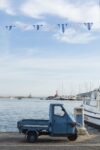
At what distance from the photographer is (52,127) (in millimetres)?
25828

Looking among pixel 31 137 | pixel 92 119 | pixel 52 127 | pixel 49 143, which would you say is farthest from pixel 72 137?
pixel 92 119

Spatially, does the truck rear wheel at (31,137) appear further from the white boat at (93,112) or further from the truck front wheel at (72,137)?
the white boat at (93,112)

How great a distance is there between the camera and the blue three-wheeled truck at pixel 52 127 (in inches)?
1002

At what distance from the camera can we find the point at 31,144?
24438mm

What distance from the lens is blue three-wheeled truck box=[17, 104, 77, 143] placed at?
25.5 m

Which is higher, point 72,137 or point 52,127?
point 52,127

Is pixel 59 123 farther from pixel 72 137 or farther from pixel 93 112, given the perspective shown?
pixel 93 112

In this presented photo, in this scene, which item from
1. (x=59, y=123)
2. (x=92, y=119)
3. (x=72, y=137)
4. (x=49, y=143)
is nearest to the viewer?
(x=49, y=143)

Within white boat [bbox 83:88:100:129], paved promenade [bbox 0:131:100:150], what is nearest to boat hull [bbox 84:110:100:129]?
white boat [bbox 83:88:100:129]

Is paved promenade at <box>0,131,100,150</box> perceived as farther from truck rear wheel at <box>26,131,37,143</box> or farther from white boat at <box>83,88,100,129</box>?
white boat at <box>83,88,100,129</box>

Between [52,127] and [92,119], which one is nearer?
[52,127]

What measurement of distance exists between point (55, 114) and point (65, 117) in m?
0.56

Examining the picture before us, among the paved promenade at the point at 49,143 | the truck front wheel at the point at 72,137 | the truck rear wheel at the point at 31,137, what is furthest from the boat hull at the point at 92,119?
the truck rear wheel at the point at 31,137

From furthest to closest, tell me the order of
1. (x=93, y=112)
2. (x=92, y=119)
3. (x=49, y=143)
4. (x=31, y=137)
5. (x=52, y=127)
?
(x=93, y=112), (x=92, y=119), (x=52, y=127), (x=31, y=137), (x=49, y=143)
